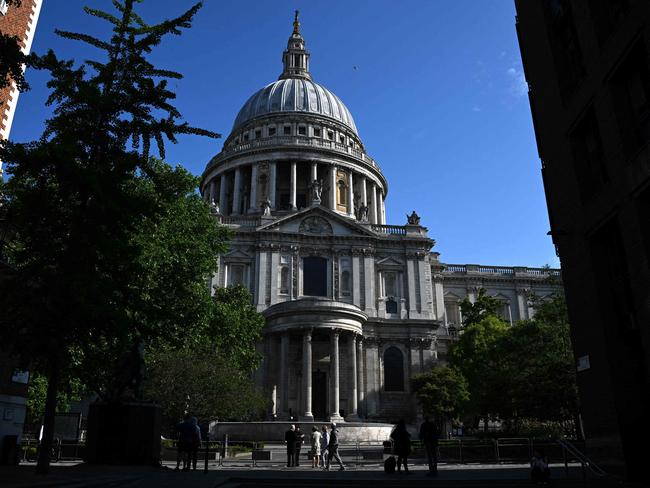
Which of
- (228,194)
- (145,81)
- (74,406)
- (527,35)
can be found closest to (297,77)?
(228,194)

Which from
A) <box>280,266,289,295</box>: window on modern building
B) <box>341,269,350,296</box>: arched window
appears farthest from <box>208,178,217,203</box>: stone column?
<box>341,269,350,296</box>: arched window

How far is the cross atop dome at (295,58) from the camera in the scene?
8756 cm

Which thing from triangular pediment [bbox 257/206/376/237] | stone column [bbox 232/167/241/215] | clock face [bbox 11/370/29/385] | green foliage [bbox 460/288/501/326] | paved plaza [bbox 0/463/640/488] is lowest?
paved plaza [bbox 0/463/640/488]

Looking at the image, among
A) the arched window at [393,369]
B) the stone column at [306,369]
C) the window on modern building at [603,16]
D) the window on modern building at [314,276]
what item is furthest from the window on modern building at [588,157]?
the window on modern building at [314,276]

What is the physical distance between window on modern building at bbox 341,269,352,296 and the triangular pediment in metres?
3.77

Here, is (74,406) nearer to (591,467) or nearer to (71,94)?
(71,94)

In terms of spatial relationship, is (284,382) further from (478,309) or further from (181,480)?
(181,480)

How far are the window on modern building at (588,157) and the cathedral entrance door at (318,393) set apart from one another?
33.6 metres

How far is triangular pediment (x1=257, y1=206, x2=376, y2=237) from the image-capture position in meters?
52.5

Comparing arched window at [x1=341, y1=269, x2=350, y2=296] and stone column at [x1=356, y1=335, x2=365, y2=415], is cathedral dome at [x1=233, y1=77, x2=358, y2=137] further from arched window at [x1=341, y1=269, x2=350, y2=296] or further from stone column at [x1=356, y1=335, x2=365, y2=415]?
stone column at [x1=356, y1=335, x2=365, y2=415]

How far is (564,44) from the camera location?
727 inches

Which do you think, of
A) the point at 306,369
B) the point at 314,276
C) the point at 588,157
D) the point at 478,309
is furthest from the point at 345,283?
the point at 588,157

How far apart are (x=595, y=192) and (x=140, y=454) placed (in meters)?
14.7

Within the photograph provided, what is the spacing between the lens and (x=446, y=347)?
5472 centimetres
